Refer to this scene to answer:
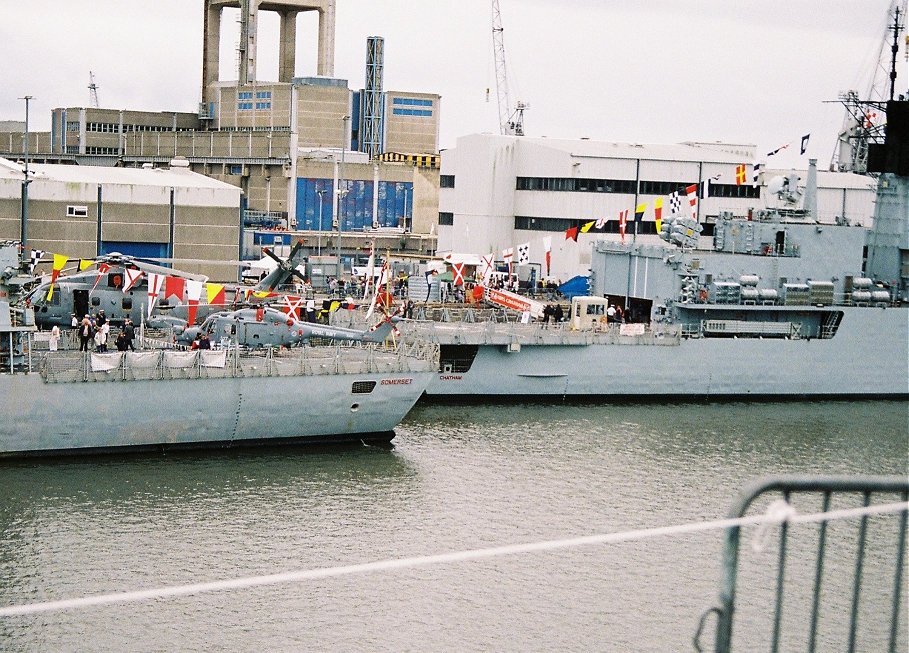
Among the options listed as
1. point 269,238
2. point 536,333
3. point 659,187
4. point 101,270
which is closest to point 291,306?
point 101,270

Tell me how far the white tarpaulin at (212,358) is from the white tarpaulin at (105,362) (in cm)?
186

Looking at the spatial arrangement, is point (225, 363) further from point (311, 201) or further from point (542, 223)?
point (311, 201)

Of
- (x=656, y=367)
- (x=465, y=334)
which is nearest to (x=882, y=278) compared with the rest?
(x=656, y=367)

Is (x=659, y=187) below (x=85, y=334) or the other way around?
the other way around

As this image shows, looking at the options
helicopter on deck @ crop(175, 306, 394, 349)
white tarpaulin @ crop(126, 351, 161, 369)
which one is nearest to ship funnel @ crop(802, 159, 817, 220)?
helicopter on deck @ crop(175, 306, 394, 349)

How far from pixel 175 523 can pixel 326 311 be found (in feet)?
51.3

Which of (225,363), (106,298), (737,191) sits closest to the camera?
(225,363)

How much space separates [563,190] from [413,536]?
1351 inches

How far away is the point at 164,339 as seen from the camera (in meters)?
31.6

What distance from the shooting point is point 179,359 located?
27453mm

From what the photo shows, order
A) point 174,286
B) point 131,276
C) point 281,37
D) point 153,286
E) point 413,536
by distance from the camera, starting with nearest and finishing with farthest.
Answer: point 413,536
point 174,286
point 153,286
point 131,276
point 281,37

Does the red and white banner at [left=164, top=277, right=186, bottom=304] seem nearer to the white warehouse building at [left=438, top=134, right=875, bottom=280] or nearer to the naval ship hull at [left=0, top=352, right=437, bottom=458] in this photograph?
the naval ship hull at [left=0, top=352, right=437, bottom=458]

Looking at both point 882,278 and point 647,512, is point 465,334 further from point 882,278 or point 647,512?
point 882,278

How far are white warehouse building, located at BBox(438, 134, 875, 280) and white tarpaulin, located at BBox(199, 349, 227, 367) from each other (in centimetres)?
2692
